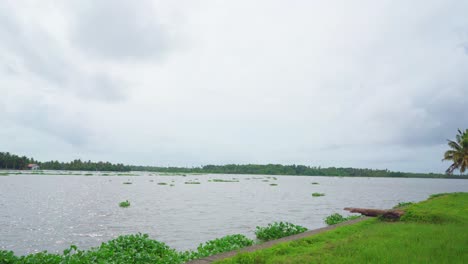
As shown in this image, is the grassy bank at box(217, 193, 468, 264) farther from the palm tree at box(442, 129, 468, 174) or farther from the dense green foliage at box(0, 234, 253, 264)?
the palm tree at box(442, 129, 468, 174)

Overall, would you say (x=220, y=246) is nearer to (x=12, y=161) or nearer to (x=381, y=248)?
(x=381, y=248)

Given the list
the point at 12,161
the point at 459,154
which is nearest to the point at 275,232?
the point at 459,154

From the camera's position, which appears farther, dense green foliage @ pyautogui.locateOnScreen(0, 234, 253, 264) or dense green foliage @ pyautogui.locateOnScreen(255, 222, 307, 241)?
dense green foliage @ pyautogui.locateOnScreen(255, 222, 307, 241)

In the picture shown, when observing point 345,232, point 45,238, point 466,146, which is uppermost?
point 466,146

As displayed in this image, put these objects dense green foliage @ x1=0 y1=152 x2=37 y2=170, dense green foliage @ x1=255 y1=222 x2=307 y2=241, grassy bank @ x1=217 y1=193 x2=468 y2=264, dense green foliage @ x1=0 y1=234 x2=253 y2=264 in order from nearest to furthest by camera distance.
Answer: grassy bank @ x1=217 y1=193 x2=468 y2=264 → dense green foliage @ x1=0 y1=234 x2=253 y2=264 → dense green foliage @ x1=255 y1=222 x2=307 y2=241 → dense green foliage @ x1=0 y1=152 x2=37 y2=170

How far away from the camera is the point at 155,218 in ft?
92.0

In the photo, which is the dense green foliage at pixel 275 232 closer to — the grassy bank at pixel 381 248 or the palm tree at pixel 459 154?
the grassy bank at pixel 381 248

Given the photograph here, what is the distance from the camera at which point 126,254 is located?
11719 millimetres

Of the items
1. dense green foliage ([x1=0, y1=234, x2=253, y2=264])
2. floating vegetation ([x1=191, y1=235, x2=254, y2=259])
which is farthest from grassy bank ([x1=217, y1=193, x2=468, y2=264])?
dense green foliage ([x1=0, y1=234, x2=253, y2=264])

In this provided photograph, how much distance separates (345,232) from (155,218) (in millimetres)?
18108

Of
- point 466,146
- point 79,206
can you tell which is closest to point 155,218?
point 79,206

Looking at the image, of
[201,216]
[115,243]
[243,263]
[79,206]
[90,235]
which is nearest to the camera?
[243,263]

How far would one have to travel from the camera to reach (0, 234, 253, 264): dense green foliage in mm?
10031

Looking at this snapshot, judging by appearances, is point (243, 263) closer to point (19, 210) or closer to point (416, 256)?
point (416, 256)
